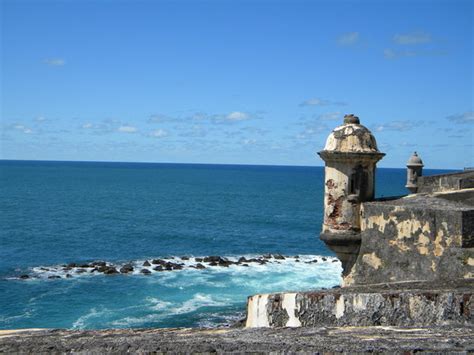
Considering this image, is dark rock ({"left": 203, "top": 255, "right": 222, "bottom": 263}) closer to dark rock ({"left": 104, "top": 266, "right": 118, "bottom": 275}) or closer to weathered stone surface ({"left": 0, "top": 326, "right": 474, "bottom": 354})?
dark rock ({"left": 104, "top": 266, "right": 118, "bottom": 275})

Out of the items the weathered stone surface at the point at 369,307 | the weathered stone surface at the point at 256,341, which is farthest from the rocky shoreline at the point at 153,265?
the weathered stone surface at the point at 256,341

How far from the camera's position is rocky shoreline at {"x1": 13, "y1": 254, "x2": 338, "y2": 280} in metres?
37.8

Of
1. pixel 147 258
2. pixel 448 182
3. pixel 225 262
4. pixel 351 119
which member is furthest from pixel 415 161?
pixel 147 258

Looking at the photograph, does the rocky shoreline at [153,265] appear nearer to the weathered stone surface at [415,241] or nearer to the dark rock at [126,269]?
the dark rock at [126,269]

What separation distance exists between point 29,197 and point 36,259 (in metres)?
Result: 58.2

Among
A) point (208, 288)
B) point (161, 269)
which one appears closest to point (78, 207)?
point (161, 269)

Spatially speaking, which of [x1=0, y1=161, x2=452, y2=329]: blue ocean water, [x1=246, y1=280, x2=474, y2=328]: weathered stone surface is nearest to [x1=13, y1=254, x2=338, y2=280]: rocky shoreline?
[x1=0, y1=161, x2=452, y2=329]: blue ocean water

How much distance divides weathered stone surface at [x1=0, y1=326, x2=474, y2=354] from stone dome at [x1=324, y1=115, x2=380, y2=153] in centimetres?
671

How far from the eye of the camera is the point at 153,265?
41000mm

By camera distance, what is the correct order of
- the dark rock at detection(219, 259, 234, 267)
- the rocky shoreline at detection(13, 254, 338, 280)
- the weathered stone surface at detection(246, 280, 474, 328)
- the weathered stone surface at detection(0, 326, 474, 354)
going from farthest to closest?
1. the dark rock at detection(219, 259, 234, 267)
2. the rocky shoreline at detection(13, 254, 338, 280)
3. the weathered stone surface at detection(246, 280, 474, 328)
4. the weathered stone surface at detection(0, 326, 474, 354)

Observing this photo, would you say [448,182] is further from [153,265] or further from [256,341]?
[153,265]

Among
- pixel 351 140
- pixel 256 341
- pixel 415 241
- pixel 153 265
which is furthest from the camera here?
pixel 153 265

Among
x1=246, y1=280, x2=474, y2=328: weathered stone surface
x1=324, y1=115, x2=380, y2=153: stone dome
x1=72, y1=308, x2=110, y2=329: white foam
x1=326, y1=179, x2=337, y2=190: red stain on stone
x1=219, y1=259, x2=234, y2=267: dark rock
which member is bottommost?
x1=72, y1=308, x2=110, y2=329: white foam

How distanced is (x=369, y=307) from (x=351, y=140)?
5.88m
